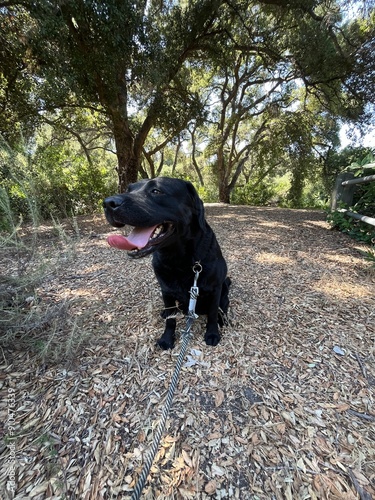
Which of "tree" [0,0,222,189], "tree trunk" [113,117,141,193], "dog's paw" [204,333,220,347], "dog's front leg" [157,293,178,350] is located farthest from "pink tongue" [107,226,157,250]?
"tree trunk" [113,117,141,193]

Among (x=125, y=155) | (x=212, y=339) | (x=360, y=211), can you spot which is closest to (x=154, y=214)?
(x=212, y=339)

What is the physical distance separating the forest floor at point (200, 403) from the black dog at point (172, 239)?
36 centimetres

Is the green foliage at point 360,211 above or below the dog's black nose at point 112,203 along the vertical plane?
below

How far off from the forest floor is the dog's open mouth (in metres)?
0.50

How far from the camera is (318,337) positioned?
2.08 metres

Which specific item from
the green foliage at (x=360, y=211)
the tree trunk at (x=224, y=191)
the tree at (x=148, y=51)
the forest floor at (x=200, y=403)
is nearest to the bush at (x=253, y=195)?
the tree trunk at (x=224, y=191)

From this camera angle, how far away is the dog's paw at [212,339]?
200cm

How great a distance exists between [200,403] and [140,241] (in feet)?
3.65

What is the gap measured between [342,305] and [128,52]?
5.47 meters

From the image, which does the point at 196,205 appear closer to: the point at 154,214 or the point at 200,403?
the point at 154,214

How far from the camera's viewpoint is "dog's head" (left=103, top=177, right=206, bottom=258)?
142cm

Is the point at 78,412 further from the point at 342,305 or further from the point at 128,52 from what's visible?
the point at 128,52

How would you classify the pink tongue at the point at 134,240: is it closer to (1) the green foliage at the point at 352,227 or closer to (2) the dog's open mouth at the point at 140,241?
(2) the dog's open mouth at the point at 140,241

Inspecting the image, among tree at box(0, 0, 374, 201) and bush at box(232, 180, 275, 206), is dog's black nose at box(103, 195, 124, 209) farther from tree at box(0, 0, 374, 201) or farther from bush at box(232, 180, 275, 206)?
bush at box(232, 180, 275, 206)
